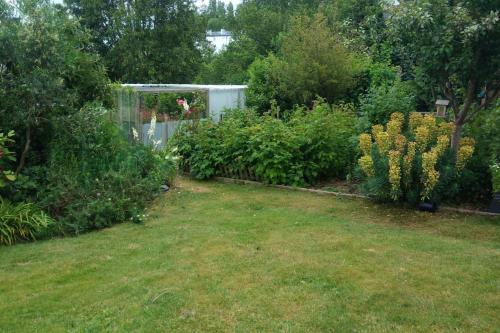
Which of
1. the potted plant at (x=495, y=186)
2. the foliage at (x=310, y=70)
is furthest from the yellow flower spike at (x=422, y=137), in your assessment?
the foliage at (x=310, y=70)

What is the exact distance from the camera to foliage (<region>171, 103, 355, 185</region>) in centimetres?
868

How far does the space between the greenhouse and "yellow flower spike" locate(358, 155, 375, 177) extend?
→ 4726 mm

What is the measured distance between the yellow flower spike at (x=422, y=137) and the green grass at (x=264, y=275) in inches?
36.9

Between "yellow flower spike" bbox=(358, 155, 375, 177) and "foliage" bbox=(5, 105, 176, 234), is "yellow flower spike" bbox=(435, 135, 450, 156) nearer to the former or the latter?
"yellow flower spike" bbox=(358, 155, 375, 177)

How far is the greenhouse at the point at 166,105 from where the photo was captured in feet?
33.5

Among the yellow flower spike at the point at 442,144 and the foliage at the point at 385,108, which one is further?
the foliage at the point at 385,108

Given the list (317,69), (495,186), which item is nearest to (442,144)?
(495,186)

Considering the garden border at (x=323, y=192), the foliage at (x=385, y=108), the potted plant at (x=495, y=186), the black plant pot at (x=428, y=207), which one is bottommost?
the garden border at (x=323, y=192)

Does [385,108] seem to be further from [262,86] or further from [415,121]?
[262,86]

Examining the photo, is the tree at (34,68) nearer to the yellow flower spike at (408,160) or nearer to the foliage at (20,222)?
the foliage at (20,222)

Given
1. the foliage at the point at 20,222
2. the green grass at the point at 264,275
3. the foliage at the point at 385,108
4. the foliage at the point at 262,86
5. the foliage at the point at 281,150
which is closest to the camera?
the green grass at the point at 264,275

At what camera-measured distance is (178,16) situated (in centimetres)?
2262

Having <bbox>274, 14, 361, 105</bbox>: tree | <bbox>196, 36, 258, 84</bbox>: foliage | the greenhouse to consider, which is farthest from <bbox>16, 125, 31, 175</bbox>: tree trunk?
<bbox>196, 36, 258, 84</bbox>: foliage

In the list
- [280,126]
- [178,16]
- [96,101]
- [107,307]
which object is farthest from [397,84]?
[178,16]
